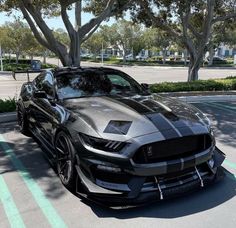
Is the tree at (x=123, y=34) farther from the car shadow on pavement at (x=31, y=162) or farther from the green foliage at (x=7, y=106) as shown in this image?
the car shadow on pavement at (x=31, y=162)

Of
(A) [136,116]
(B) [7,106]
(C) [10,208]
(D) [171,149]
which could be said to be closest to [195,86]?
(B) [7,106]

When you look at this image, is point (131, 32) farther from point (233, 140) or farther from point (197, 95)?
point (233, 140)

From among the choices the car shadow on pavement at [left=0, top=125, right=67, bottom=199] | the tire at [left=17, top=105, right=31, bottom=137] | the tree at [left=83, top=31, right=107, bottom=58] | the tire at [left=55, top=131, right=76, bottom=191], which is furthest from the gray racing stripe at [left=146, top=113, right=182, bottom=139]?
the tree at [left=83, top=31, right=107, bottom=58]

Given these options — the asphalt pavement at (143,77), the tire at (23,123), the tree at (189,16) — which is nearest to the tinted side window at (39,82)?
the tire at (23,123)

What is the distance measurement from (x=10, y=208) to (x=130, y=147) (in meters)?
1.56

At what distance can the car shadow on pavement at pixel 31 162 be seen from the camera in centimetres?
421

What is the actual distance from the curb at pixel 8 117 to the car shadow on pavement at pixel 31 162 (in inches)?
40.8

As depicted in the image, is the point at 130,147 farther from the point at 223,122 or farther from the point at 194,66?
the point at 194,66

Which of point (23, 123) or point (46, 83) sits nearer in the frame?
point (46, 83)

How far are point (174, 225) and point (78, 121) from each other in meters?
1.62

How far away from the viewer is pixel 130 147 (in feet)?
11.2

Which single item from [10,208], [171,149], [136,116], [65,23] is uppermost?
[65,23]

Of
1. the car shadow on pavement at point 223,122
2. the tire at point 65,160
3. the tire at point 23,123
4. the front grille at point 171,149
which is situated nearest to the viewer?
the front grille at point 171,149

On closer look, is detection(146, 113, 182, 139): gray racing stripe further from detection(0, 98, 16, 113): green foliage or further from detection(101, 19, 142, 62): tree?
detection(101, 19, 142, 62): tree
